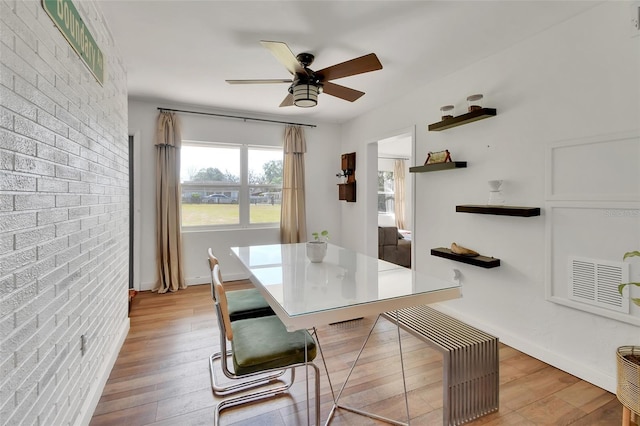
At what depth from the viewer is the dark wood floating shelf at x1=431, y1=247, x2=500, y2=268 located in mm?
2570

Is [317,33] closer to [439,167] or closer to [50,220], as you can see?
[439,167]

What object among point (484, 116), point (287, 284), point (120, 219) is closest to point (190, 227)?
point (120, 219)

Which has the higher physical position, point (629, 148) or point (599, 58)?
point (599, 58)

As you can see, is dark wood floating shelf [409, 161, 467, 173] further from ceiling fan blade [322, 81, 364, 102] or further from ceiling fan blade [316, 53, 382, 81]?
ceiling fan blade [316, 53, 382, 81]

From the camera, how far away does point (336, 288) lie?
58.8 inches

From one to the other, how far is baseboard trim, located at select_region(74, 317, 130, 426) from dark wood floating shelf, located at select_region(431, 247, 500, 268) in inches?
112

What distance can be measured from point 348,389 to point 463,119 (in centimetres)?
241

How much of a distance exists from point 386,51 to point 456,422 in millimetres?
2674

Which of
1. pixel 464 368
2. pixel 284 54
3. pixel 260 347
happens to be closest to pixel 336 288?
pixel 260 347

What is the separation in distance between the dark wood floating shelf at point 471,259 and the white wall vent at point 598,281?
0.53m

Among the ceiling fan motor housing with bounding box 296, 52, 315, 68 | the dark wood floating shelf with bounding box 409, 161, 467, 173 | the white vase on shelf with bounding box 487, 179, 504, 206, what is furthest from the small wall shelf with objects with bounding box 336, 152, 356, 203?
the white vase on shelf with bounding box 487, 179, 504, 206

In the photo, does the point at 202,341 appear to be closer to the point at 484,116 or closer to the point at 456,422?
the point at 456,422

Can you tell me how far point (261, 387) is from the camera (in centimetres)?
198

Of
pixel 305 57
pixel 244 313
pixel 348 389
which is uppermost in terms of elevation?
pixel 305 57
